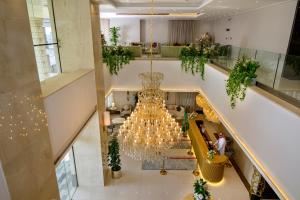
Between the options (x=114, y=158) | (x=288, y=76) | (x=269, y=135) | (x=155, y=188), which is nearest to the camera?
(x=269, y=135)

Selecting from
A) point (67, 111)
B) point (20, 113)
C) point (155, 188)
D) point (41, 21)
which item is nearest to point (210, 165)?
point (155, 188)

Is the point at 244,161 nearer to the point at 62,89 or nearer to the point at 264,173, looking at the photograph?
the point at 264,173

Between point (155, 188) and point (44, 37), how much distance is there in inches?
238

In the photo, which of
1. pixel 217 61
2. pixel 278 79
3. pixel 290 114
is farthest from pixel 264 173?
pixel 217 61

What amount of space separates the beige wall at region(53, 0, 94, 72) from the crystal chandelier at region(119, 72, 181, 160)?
2209 mm

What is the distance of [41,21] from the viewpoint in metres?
4.91

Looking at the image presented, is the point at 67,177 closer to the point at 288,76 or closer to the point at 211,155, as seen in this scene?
the point at 211,155

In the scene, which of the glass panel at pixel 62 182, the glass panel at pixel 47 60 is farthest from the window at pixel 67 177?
the glass panel at pixel 47 60

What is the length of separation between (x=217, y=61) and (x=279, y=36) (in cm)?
233

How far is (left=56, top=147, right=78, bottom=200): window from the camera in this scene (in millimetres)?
6568

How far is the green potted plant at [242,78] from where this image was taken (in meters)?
5.29

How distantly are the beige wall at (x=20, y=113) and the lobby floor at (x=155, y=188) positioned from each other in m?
3.68

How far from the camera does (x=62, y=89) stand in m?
3.89

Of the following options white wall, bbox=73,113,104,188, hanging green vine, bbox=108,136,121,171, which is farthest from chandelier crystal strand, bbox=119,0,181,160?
hanging green vine, bbox=108,136,121,171
